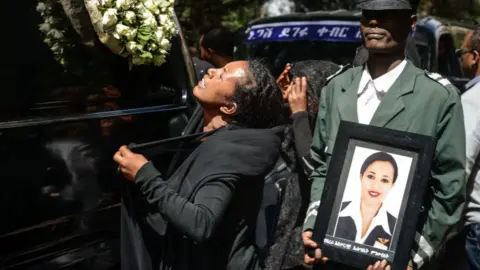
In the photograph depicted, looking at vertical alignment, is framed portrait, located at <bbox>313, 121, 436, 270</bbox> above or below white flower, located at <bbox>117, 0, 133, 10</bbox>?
below

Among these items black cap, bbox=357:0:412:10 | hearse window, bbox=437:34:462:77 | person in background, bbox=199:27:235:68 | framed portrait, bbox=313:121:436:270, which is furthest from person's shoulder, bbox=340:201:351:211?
hearse window, bbox=437:34:462:77

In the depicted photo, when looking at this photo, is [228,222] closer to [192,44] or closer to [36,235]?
[36,235]

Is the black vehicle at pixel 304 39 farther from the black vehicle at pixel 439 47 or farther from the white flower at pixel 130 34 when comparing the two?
the white flower at pixel 130 34

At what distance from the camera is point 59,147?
3.23 meters

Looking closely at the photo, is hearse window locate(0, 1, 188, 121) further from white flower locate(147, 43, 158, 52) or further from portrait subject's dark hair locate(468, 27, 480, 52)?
portrait subject's dark hair locate(468, 27, 480, 52)

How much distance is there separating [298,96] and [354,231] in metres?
1.12

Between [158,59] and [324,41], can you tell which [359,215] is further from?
[324,41]

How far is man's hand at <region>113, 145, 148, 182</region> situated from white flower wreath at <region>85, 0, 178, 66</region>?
73 centimetres

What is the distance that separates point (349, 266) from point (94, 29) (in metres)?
1.55

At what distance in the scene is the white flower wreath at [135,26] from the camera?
3.26m

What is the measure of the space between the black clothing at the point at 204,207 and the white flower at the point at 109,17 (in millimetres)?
731

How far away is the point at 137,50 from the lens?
339 cm

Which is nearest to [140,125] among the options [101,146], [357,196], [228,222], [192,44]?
[101,146]

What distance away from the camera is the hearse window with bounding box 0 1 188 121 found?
3.16 m
